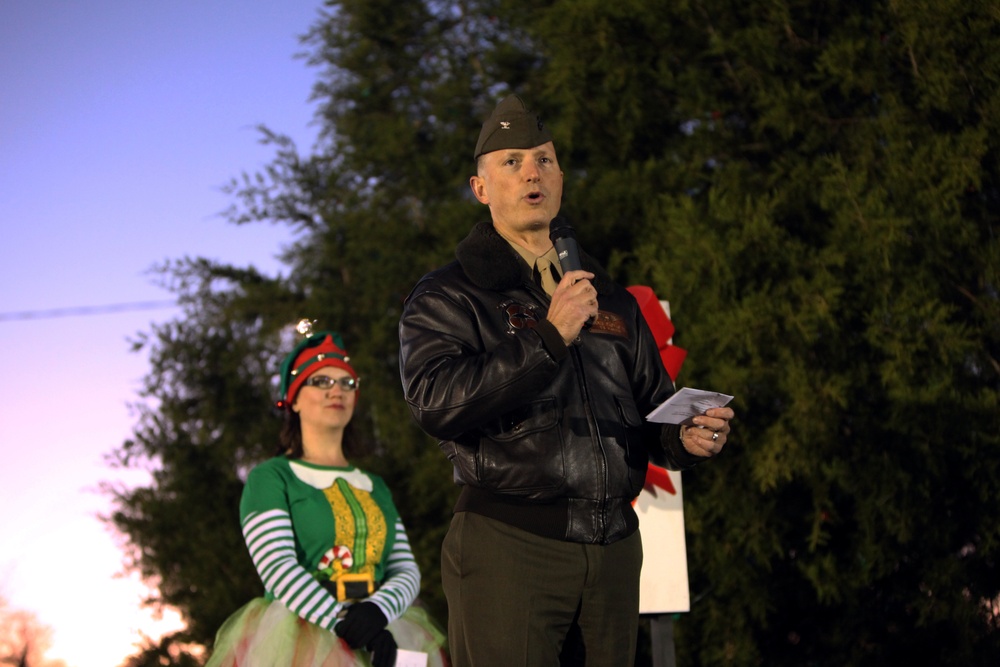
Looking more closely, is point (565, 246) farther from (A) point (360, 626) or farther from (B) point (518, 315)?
(A) point (360, 626)

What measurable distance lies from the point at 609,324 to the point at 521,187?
41 centimetres

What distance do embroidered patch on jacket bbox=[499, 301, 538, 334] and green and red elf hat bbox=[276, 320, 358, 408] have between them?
Result: 2.53 metres

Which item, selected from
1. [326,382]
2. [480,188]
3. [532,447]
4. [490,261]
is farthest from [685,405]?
[326,382]

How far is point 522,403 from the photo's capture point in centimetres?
239

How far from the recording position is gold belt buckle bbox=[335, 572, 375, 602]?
4.61m

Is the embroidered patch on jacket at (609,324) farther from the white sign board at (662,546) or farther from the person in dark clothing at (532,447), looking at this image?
the white sign board at (662,546)

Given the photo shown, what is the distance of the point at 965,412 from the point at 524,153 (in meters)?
3.61

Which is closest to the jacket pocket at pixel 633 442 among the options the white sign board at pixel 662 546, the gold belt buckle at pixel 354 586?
the white sign board at pixel 662 546

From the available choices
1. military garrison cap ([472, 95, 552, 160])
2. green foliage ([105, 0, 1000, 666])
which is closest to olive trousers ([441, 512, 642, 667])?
military garrison cap ([472, 95, 552, 160])

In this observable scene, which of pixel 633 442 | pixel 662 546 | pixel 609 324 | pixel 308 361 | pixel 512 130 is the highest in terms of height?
pixel 512 130

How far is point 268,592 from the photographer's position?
460 centimetres

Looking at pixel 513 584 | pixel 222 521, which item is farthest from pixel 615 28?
pixel 222 521

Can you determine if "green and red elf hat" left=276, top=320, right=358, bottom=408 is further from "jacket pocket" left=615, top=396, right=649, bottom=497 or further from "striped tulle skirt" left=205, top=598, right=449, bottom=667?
"jacket pocket" left=615, top=396, right=649, bottom=497

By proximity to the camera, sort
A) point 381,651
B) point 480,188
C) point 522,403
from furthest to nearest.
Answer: point 381,651 → point 480,188 → point 522,403
